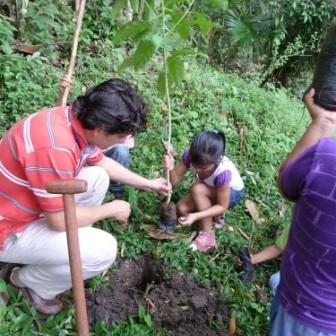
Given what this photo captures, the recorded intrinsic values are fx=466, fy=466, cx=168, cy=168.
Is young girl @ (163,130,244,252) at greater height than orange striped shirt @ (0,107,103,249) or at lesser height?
lesser

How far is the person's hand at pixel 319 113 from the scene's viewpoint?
167 centimetres

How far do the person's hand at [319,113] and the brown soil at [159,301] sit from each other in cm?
133

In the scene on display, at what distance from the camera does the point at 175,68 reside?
2641 mm

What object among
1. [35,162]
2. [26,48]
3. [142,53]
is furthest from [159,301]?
[26,48]

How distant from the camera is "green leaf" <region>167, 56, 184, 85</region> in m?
2.61

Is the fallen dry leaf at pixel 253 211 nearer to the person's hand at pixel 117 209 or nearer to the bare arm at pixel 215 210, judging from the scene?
the bare arm at pixel 215 210

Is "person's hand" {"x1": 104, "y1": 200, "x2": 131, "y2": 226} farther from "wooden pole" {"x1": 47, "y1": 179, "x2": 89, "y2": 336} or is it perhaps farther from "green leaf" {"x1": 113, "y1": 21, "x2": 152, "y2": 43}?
"green leaf" {"x1": 113, "y1": 21, "x2": 152, "y2": 43}

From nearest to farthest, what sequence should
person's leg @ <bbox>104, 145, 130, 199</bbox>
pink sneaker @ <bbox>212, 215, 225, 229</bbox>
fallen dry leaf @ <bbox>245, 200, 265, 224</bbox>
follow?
person's leg @ <bbox>104, 145, 130, 199</bbox> < pink sneaker @ <bbox>212, 215, 225, 229</bbox> < fallen dry leaf @ <bbox>245, 200, 265, 224</bbox>

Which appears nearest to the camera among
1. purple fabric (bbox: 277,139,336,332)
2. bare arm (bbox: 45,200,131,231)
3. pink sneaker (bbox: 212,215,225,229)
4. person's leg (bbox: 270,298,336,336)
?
purple fabric (bbox: 277,139,336,332)

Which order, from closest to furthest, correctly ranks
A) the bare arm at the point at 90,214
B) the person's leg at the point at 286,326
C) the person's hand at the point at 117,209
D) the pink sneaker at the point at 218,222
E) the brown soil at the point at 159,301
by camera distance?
the person's leg at the point at 286,326 < the bare arm at the point at 90,214 < the person's hand at the point at 117,209 < the brown soil at the point at 159,301 < the pink sneaker at the point at 218,222

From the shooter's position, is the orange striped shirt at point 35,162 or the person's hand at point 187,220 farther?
the person's hand at point 187,220

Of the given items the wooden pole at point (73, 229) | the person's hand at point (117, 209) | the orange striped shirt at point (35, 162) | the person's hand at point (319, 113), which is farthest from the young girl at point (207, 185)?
the wooden pole at point (73, 229)

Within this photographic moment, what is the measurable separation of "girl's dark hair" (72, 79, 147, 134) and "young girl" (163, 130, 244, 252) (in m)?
0.74

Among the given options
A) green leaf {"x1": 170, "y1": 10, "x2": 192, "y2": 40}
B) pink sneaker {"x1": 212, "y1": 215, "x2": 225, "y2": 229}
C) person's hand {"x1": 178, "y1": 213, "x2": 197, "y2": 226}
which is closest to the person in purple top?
green leaf {"x1": 170, "y1": 10, "x2": 192, "y2": 40}
